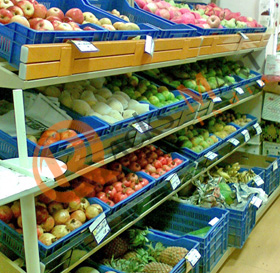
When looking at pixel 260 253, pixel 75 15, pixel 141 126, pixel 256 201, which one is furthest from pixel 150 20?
pixel 260 253

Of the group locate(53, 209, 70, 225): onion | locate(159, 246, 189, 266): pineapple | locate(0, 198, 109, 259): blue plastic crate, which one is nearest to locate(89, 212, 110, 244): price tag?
locate(0, 198, 109, 259): blue plastic crate

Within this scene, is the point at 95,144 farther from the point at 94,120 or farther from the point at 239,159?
the point at 239,159

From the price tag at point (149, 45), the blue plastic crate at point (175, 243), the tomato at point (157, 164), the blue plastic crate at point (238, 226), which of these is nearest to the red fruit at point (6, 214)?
the blue plastic crate at point (175, 243)

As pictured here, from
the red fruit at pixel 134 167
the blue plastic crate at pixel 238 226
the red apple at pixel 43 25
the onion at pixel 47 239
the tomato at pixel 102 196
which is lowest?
the blue plastic crate at pixel 238 226

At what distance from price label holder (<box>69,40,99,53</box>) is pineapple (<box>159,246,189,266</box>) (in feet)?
4.82

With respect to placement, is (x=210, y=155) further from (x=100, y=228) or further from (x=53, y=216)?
(x=53, y=216)

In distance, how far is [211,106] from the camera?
3375 millimetres

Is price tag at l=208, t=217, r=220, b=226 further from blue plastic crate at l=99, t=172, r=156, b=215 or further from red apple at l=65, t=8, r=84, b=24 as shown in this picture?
red apple at l=65, t=8, r=84, b=24

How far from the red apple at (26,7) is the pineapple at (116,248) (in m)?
1.56

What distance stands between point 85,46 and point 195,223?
1.92m

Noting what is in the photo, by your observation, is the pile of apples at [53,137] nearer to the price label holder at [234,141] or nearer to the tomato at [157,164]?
the tomato at [157,164]

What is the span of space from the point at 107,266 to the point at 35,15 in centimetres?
151

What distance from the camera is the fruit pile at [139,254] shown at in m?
A: 2.50

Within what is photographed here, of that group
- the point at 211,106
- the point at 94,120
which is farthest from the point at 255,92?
the point at 94,120
